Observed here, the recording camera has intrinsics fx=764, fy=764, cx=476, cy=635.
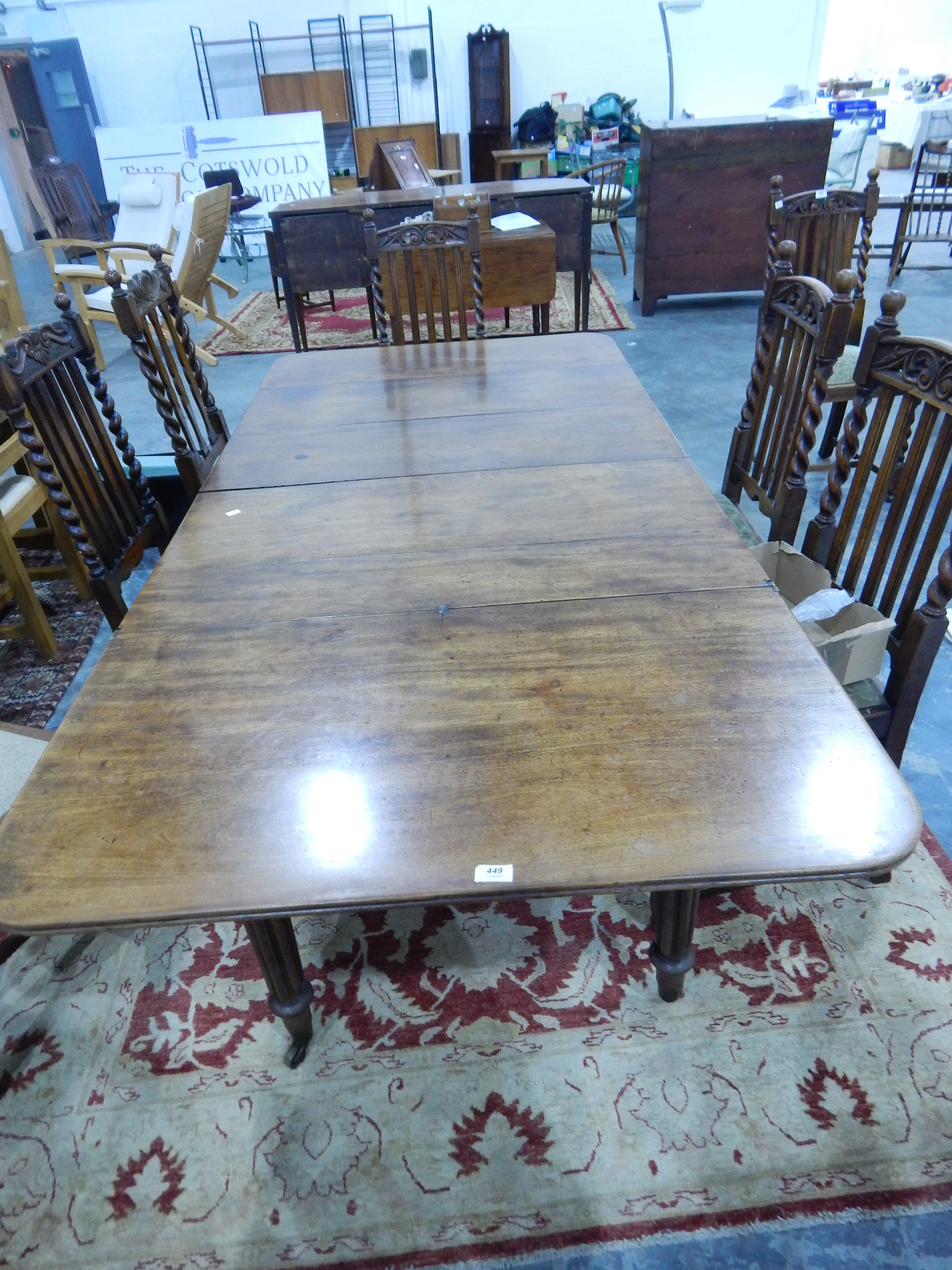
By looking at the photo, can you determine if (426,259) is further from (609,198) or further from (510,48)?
(510,48)

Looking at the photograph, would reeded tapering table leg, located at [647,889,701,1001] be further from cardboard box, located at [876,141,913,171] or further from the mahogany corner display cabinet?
cardboard box, located at [876,141,913,171]

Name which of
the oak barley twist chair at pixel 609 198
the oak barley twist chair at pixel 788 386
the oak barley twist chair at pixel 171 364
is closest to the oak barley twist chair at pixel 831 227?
the oak barley twist chair at pixel 788 386

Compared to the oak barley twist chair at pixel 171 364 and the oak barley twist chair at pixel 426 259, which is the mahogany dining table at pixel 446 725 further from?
the oak barley twist chair at pixel 426 259

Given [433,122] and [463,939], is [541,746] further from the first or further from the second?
[433,122]

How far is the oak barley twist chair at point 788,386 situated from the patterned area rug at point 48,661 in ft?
5.93

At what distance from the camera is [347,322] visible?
4996 mm

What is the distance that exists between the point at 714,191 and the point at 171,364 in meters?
3.68

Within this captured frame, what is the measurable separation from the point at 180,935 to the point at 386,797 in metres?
0.89

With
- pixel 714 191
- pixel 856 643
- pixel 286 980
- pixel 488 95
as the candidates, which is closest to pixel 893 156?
pixel 488 95

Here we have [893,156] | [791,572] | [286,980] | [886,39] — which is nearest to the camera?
[286,980]

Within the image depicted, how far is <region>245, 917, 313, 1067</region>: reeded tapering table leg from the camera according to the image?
1.04 meters

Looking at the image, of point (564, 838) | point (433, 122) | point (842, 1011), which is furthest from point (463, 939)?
point (433, 122)

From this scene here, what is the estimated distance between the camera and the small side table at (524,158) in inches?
236

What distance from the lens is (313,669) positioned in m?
1.00
